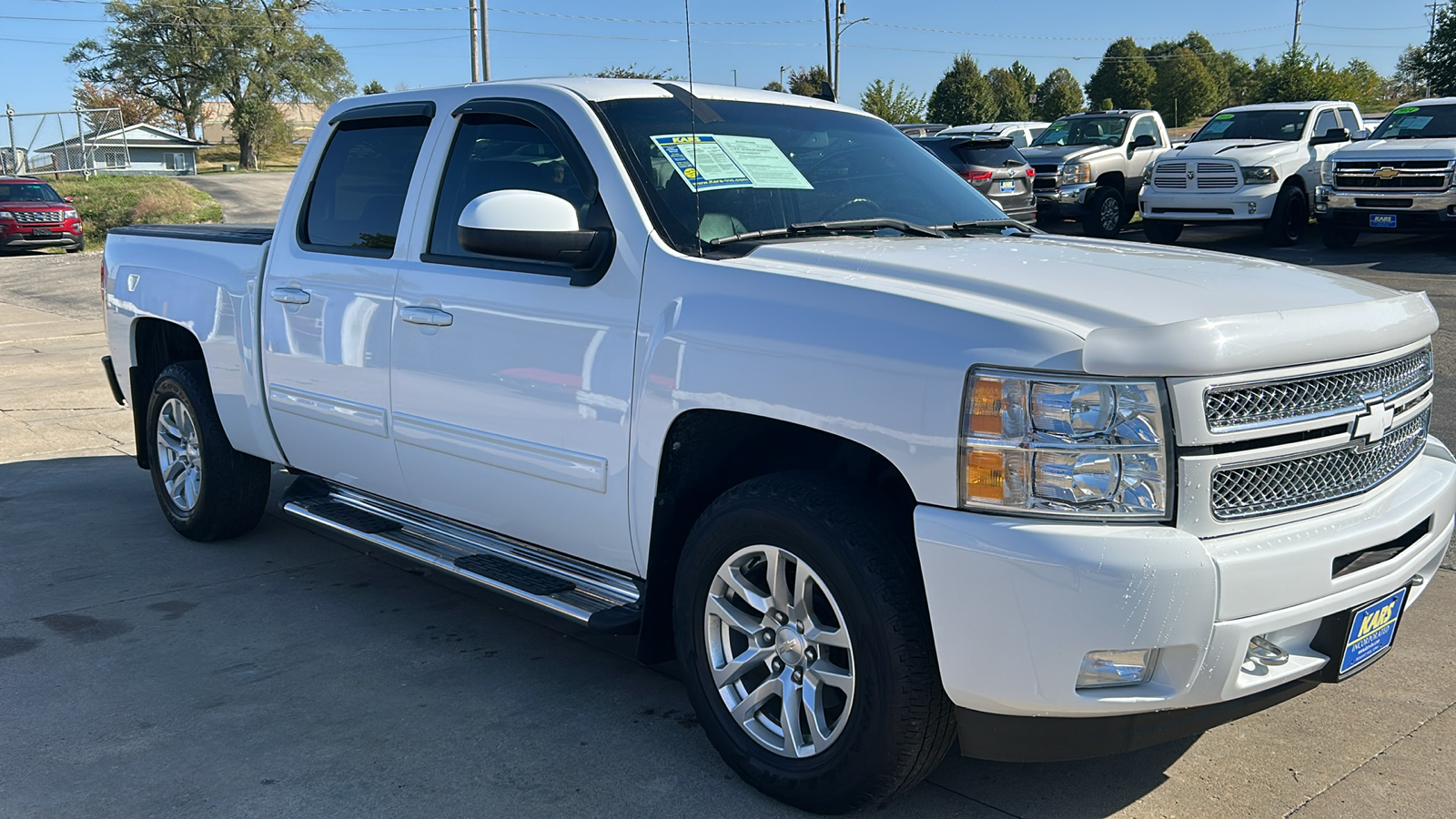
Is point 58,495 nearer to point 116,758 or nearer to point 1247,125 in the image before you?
point 116,758

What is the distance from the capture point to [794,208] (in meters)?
3.86

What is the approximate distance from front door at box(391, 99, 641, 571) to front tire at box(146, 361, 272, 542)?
1.55m

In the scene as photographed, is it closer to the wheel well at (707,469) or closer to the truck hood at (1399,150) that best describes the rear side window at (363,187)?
the wheel well at (707,469)

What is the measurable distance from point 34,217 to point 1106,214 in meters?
20.8

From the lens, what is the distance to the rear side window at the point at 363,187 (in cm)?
447

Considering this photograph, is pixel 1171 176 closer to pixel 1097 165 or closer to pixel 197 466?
pixel 1097 165

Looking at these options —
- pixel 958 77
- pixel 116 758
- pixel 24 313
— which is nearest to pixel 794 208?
pixel 116 758

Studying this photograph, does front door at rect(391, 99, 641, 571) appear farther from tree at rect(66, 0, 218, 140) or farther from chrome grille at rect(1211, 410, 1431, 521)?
tree at rect(66, 0, 218, 140)

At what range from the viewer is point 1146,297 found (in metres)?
2.89

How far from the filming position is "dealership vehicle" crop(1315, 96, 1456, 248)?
48.9ft

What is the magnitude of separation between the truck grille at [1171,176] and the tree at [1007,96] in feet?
134

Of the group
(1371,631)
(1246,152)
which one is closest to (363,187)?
(1371,631)

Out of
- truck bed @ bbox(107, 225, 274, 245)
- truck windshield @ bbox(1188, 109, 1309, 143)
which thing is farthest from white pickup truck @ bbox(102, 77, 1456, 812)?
truck windshield @ bbox(1188, 109, 1309, 143)

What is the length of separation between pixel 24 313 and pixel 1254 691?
16768 mm
